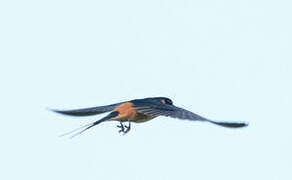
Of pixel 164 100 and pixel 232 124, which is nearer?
pixel 232 124

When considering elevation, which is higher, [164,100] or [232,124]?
[164,100]

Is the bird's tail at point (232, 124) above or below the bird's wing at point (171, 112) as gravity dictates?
below

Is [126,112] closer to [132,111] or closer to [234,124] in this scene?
[132,111]

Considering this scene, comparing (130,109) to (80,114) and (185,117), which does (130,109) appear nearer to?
(80,114)

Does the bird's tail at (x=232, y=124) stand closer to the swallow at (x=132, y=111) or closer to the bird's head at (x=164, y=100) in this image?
the swallow at (x=132, y=111)

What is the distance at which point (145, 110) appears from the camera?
1015 centimetres

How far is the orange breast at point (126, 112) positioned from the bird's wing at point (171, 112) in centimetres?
7

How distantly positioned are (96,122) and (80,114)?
0.77 m

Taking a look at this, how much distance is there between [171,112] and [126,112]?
0.95 meters

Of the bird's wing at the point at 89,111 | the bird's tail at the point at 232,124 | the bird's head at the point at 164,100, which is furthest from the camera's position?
the bird's head at the point at 164,100

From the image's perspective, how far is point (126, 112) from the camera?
10.4m

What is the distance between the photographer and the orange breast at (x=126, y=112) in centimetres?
1029

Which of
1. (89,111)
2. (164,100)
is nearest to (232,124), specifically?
(89,111)

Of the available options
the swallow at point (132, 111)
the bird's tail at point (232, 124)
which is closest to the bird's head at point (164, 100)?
the swallow at point (132, 111)
